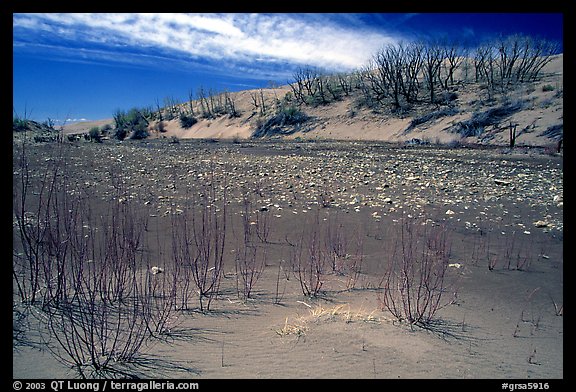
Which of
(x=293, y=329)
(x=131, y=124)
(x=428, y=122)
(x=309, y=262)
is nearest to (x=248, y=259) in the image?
(x=309, y=262)

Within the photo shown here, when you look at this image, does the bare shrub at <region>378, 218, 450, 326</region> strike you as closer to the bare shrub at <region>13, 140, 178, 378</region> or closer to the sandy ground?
the sandy ground

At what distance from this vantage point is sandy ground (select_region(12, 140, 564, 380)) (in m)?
3.70

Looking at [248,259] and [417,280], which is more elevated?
[248,259]

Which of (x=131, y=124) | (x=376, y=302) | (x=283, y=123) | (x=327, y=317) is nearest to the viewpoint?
(x=327, y=317)

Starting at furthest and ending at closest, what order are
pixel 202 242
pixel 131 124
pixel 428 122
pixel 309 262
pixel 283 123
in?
pixel 131 124 → pixel 283 123 → pixel 428 122 → pixel 309 262 → pixel 202 242

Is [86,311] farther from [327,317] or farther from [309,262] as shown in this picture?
[309,262]

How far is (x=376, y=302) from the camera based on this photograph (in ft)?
17.2

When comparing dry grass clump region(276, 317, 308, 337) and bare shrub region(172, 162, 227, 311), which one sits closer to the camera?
dry grass clump region(276, 317, 308, 337)

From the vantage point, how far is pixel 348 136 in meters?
38.5

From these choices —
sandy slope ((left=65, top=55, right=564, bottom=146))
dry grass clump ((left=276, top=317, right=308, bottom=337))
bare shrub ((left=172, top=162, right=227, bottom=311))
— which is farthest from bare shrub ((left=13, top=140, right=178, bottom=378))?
sandy slope ((left=65, top=55, right=564, bottom=146))

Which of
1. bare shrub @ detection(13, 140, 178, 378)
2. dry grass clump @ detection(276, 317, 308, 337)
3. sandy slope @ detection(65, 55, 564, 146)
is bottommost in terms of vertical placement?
dry grass clump @ detection(276, 317, 308, 337)
